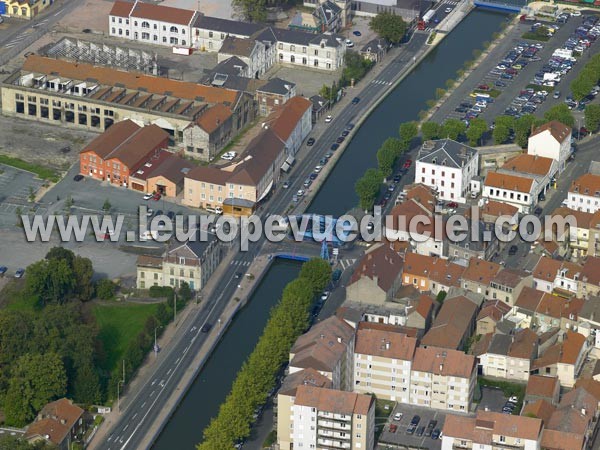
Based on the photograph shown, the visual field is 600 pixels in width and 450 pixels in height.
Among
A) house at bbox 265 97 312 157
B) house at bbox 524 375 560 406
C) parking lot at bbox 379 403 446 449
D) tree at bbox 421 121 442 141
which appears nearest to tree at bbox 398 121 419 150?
tree at bbox 421 121 442 141

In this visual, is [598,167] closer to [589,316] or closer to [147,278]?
[589,316]

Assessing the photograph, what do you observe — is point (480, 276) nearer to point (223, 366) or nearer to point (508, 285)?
point (508, 285)

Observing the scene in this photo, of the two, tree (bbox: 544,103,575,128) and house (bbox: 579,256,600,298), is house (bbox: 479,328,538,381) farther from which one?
tree (bbox: 544,103,575,128)

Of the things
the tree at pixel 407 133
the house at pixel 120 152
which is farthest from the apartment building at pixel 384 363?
the tree at pixel 407 133

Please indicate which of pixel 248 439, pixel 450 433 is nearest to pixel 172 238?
pixel 248 439

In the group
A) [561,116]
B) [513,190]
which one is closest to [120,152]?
[513,190]

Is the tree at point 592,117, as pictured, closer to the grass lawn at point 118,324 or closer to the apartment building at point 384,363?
the apartment building at point 384,363
